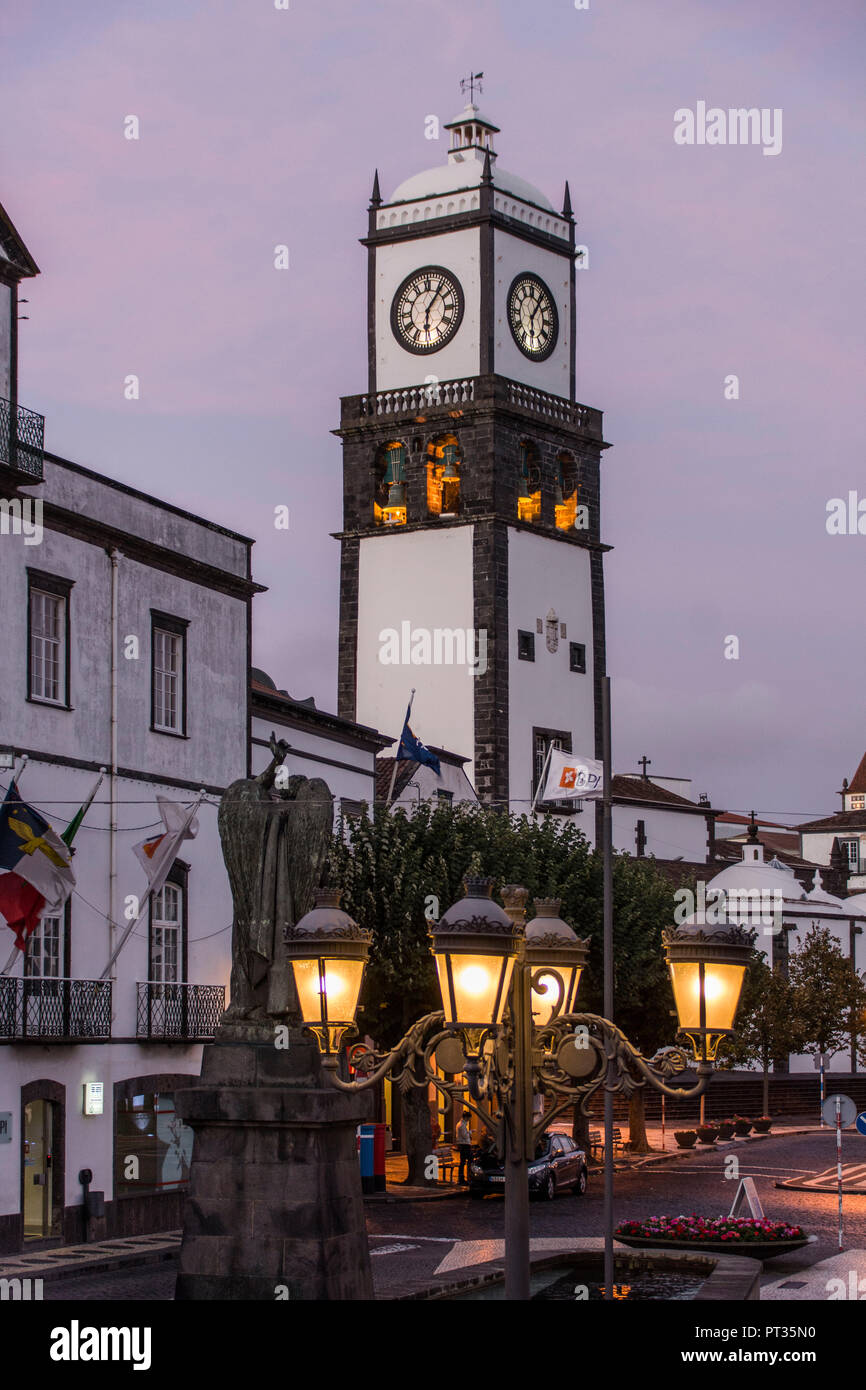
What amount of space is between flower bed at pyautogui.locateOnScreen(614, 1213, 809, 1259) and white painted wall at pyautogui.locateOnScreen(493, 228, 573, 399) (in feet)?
128

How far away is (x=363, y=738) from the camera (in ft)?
158

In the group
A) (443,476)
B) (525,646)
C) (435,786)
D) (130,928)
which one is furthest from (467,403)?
(130,928)

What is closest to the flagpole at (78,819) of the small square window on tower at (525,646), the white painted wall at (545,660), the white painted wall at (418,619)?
the white painted wall at (545,660)

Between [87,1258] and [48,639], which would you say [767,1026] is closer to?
[48,639]

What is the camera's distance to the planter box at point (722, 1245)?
26.2m

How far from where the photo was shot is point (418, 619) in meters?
63.2

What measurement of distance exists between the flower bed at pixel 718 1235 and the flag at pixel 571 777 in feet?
95.6

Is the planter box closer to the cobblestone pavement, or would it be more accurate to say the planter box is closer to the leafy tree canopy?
the cobblestone pavement

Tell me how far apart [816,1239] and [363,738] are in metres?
20.2

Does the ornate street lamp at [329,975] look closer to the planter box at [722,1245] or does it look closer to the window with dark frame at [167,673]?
the planter box at [722,1245]

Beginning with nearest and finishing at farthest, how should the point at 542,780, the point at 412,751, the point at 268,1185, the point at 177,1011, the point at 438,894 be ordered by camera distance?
the point at 268,1185 → the point at 177,1011 → the point at 438,894 → the point at 412,751 → the point at 542,780

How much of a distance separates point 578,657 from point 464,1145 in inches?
843
